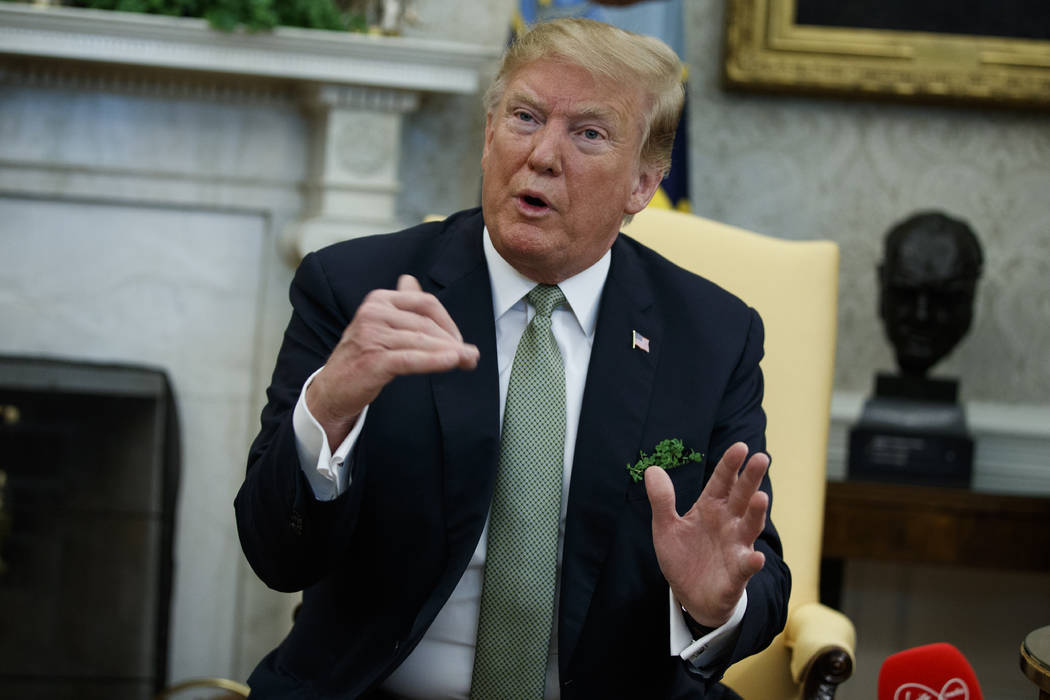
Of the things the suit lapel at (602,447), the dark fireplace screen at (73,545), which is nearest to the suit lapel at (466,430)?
the suit lapel at (602,447)

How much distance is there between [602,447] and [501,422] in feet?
0.46

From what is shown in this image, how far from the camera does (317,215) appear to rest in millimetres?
2842

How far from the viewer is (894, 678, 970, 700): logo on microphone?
116cm

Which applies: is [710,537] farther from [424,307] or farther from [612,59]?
[612,59]

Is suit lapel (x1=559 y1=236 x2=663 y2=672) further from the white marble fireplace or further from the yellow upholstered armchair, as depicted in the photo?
the white marble fireplace

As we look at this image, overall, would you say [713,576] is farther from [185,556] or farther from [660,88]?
[185,556]

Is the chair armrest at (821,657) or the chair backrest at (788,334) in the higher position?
the chair backrest at (788,334)

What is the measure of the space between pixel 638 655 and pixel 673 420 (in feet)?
1.07

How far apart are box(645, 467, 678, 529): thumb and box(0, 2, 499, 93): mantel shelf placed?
1.67 meters

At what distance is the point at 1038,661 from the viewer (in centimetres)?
136

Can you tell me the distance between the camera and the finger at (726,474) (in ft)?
4.13

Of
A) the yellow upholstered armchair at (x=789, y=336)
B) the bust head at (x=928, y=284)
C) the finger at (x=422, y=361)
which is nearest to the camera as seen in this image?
the finger at (x=422, y=361)

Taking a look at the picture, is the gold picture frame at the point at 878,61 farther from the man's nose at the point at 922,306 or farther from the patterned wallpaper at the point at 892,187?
the man's nose at the point at 922,306

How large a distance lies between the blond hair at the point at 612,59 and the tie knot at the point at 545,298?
0.77 ft
